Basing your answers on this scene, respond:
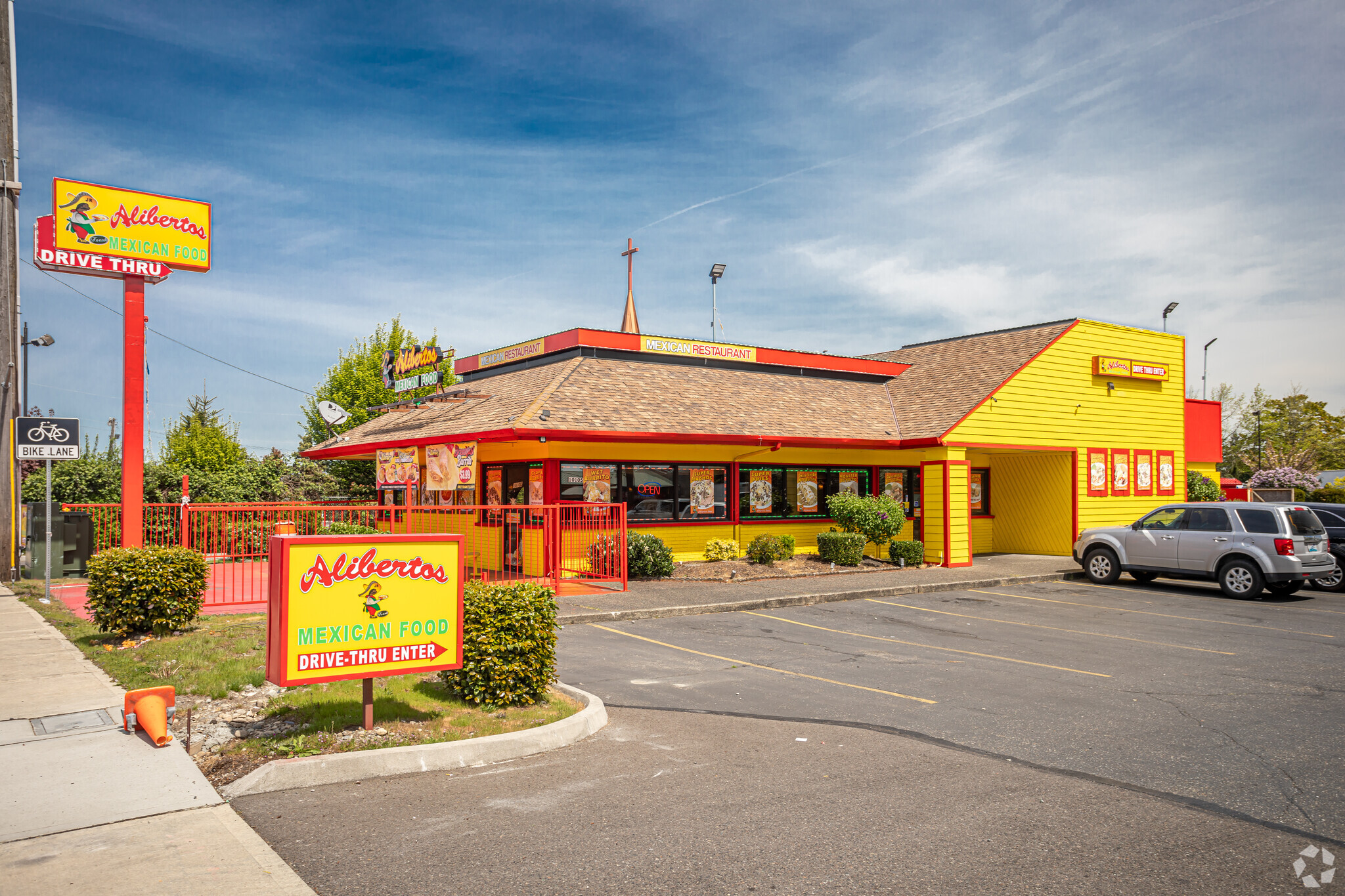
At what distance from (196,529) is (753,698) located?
10.6 meters

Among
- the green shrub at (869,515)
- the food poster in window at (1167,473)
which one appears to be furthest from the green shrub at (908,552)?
the food poster in window at (1167,473)

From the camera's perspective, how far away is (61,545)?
732 inches

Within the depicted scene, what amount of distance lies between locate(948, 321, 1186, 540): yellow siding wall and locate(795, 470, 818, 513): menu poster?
3.67 m

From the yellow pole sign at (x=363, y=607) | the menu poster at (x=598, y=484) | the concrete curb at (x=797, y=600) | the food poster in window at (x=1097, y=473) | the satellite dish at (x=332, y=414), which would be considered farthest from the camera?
the satellite dish at (x=332, y=414)

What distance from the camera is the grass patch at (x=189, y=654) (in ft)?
27.0

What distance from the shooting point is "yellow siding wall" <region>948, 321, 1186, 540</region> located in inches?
899

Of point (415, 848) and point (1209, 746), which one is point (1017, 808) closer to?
point (1209, 746)

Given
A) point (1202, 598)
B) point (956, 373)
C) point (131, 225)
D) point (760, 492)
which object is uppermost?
point (131, 225)

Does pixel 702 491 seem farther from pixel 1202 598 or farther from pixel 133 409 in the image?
pixel 133 409

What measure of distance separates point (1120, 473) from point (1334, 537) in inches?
290

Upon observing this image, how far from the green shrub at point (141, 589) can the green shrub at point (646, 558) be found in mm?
8966

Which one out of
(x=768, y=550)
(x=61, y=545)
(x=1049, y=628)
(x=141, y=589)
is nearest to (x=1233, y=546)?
(x=1049, y=628)

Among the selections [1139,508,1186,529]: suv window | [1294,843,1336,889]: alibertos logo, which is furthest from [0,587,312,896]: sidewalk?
[1139,508,1186,529]: suv window

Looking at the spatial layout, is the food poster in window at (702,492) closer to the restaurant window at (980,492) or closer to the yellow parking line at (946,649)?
the yellow parking line at (946,649)
